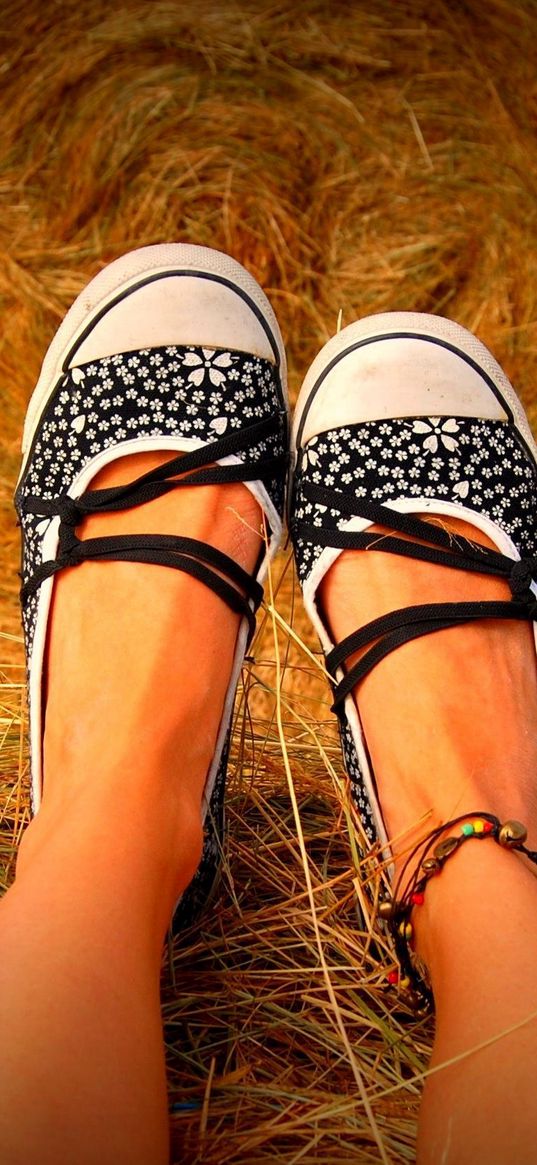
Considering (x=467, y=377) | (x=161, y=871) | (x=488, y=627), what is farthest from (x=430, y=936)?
(x=467, y=377)

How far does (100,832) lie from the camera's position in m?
0.78

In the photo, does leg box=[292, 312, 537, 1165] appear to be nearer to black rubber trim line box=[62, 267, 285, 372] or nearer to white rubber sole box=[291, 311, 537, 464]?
white rubber sole box=[291, 311, 537, 464]

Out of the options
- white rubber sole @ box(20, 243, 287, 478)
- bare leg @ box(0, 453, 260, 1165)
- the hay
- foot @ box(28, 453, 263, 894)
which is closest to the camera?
bare leg @ box(0, 453, 260, 1165)

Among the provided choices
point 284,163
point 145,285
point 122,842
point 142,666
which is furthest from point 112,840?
point 284,163

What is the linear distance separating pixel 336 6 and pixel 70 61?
0.46m

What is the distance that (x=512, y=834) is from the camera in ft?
2.64

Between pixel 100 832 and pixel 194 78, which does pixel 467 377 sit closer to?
pixel 100 832

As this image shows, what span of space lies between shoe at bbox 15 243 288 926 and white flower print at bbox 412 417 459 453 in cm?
17

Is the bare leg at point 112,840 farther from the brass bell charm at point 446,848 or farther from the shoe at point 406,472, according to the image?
the brass bell charm at point 446,848

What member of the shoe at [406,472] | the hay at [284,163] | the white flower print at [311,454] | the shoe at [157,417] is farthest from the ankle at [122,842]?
the hay at [284,163]

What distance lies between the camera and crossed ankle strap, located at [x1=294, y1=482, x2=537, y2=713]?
1020mm

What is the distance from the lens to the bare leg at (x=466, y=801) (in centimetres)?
63

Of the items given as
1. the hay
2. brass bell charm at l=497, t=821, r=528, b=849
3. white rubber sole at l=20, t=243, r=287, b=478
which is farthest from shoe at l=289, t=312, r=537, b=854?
the hay

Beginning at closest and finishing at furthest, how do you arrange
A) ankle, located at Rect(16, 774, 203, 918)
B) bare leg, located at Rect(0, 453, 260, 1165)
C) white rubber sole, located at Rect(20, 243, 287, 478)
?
1. bare leg, located at Rect(0, 453, 260, 1165)
2. ankle, located at Rect(16, 774, 203, 918)
3. white rubber sole, located at Rect(20, 243, 287, 478)
